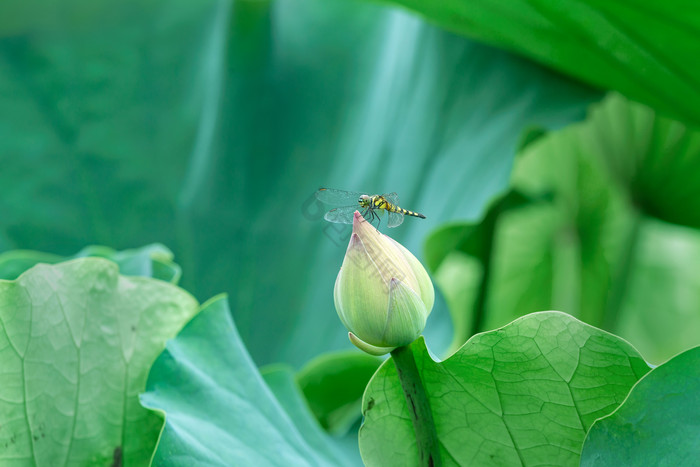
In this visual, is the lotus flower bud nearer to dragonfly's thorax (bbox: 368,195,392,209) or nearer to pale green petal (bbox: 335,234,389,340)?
pale green petal (bbox: 335,234,389,340)

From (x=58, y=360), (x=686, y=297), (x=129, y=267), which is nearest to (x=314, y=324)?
(x=129, y=267)

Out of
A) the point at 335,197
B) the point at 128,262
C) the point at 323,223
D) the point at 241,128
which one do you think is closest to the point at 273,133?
the point at 241,128

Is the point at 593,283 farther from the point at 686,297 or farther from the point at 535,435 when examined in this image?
the point at 535,435

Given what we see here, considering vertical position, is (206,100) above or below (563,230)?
above

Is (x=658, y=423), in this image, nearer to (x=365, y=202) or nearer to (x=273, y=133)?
(x=365, y=202)

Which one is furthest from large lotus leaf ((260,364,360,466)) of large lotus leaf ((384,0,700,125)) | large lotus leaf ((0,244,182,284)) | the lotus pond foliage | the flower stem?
large lotus leaf ((384,0,700,125))

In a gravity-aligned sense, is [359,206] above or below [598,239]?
above
